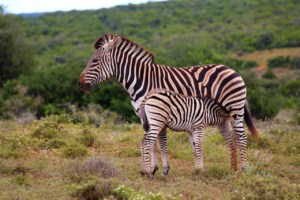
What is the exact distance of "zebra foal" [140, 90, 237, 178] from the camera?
8398 millimetres

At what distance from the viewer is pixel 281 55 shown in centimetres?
5038

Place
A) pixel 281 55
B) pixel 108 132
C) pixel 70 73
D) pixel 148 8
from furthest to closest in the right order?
pixel 148 8 < pixel 281 55 < pixel 70 73 < pixel 108 132

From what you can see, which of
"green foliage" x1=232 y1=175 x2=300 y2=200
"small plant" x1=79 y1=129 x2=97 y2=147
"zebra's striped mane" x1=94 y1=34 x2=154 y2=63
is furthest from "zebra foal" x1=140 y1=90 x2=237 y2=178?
"small plant" x1=79 y1=129 x2=97 y2=147

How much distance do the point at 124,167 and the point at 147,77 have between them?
1811mm

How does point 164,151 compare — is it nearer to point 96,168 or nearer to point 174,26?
point 96,168

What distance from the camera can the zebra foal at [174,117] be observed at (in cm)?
840

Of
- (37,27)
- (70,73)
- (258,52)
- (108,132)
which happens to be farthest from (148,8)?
(108,132)

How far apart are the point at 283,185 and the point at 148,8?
76860mm

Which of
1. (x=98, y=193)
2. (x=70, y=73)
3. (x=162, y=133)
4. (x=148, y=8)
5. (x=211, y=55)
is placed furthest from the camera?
(x=148, y=8)

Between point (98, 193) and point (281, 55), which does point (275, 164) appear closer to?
point (98, 193)

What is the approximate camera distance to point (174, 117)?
28.4 feet

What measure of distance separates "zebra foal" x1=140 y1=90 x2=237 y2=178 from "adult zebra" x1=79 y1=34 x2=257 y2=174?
23 centimetres

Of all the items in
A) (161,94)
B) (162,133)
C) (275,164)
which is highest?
(161,94)

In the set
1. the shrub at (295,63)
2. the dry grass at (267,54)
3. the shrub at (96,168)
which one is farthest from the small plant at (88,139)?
the dry grass at (267,54)
